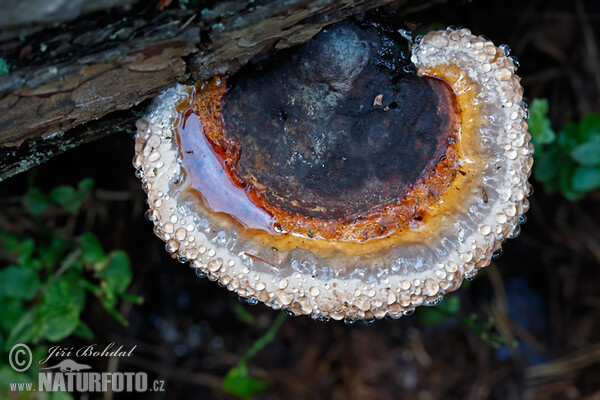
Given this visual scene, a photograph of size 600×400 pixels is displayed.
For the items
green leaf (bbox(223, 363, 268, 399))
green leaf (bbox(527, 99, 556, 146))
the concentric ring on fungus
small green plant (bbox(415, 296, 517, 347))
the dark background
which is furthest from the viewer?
the dark background

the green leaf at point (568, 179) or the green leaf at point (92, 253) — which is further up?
the green leaf at point (92, 253)

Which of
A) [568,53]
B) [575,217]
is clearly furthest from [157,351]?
[568,53]

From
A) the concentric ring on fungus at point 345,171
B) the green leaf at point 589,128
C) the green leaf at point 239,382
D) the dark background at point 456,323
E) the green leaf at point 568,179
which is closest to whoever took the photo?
the concentric ring on fungus at point 345,171

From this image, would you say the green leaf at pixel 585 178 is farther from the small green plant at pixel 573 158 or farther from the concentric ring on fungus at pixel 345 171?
the concentric ring on fungus at pixel 345 171

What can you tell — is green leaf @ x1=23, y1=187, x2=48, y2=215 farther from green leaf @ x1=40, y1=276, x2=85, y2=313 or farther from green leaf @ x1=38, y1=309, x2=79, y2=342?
green leaf @ x1=38, y1=309, x2=79, y2=342

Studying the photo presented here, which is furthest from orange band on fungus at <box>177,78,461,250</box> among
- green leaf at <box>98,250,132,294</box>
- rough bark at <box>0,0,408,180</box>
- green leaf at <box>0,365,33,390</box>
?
green leaf at <box>0,365,33,390</box>

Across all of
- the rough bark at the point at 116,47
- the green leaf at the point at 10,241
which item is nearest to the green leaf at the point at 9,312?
the green leaf at the point at 10,241

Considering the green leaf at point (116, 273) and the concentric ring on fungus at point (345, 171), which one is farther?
the green leaf at point (116, 273)

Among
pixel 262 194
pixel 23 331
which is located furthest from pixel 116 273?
pixel 262 194
